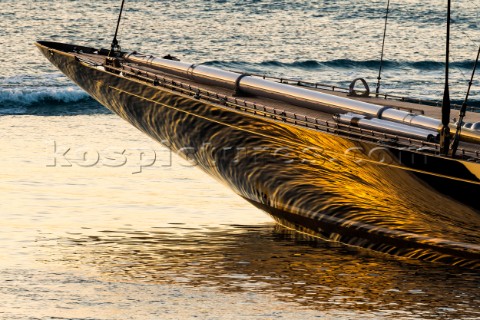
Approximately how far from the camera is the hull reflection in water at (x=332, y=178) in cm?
1077

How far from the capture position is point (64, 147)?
771 inches

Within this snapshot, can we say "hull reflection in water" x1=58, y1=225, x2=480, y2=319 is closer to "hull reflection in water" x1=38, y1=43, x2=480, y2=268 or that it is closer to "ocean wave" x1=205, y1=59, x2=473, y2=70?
"hull reflection in water" x1=38, y1=43, x2=480, y2=268

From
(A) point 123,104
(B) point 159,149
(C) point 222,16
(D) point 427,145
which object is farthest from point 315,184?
(C) point 222,16

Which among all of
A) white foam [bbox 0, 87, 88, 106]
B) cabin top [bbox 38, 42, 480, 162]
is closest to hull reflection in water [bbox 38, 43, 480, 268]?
cabin top [bbox 38, 42, 480, 162]

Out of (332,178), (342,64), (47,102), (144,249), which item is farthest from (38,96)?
(332,178)

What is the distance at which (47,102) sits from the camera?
28.0 m

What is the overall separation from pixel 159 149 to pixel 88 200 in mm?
4618

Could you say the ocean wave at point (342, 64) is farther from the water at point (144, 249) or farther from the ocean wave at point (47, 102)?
the water at point (144, 249)

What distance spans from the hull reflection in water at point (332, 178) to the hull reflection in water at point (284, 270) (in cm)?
26

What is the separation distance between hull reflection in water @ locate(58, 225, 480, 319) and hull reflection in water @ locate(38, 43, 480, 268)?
0.26 meters

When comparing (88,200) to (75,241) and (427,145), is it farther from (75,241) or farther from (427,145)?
(427,145)

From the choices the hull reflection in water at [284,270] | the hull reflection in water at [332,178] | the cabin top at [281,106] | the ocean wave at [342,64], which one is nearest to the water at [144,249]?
the hull reflection in water at [284,270]

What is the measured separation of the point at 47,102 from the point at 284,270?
56.6ft

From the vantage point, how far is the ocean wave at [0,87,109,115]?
2645 centimetres
